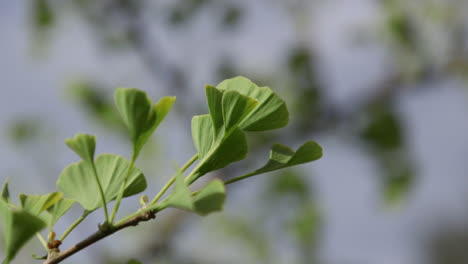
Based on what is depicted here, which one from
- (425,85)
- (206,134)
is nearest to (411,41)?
(425,85)

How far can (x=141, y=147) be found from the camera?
0.17m

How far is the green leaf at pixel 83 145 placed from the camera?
0.15m

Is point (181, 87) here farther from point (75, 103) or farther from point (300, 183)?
point (300, 183)

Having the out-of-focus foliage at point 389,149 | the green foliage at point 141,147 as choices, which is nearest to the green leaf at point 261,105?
the green foliage at point 141,147

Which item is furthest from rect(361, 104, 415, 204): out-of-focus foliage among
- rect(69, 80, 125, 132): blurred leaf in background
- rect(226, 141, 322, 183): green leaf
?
rect(226, 141, 322, 183): green leaf

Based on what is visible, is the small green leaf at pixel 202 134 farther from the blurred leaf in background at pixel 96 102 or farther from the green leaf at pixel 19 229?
the blurred leaf in background at pixel 96 102

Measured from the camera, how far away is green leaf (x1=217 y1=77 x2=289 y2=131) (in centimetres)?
17

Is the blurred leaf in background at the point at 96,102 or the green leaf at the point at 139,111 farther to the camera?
the blurred leaf in background at the point at 96,102

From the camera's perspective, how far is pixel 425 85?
1207 millimetres

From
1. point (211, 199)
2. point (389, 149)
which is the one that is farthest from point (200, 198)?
point (389, 149)

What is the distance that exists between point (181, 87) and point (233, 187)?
0.29m

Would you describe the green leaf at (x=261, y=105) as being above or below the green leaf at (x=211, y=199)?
above

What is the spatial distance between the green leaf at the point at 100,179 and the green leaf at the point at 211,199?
1.6 inches

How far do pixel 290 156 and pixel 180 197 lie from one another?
0.17 feet
